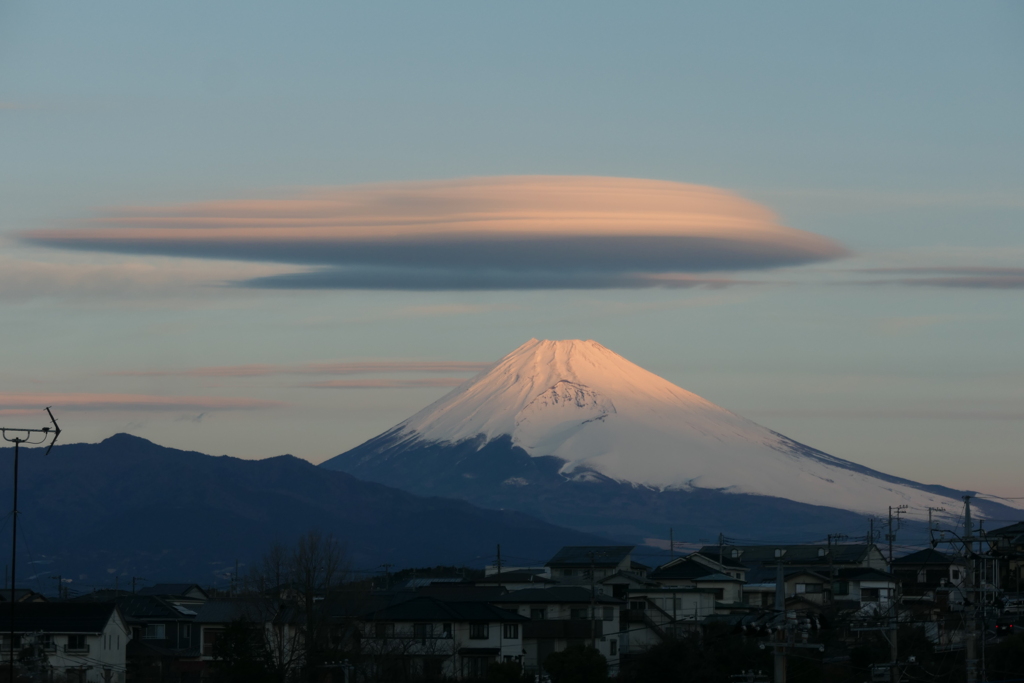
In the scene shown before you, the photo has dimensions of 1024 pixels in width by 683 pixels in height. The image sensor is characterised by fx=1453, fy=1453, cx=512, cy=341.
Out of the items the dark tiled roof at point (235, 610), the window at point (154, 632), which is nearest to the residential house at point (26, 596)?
the window at point (154, 632)

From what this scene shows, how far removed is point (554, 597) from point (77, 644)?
18.4m

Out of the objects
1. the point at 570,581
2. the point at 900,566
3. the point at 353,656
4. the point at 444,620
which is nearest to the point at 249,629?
the point at 353,656

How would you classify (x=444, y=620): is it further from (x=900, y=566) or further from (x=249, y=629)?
(x=900, y=566)

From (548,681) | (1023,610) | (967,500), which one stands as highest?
(967,500)

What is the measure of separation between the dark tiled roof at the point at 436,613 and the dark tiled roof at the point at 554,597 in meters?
3.16

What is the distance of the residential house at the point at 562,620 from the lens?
55.5 m

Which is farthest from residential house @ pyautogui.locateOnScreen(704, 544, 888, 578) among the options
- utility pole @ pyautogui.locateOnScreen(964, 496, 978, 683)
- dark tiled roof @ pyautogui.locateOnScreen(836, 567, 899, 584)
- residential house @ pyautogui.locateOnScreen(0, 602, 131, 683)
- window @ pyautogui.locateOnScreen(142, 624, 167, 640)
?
utility pole @ pyautogui.locateOnScreen(964, 496, 978, 683)

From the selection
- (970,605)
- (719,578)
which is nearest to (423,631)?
(719,578)

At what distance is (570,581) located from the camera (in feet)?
259

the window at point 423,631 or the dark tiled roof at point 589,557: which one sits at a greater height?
the dark tiled roof at point 589,557

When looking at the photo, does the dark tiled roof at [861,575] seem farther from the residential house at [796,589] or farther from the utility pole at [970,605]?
the utility pole at [970,605]

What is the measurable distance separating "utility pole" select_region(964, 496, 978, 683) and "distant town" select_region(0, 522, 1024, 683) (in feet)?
2.83

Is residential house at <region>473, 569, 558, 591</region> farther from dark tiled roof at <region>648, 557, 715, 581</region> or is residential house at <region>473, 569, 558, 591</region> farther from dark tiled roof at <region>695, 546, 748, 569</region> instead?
dark tiled roof at <region>695, 546, 748, 569</region>

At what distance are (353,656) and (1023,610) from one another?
23.7 m
